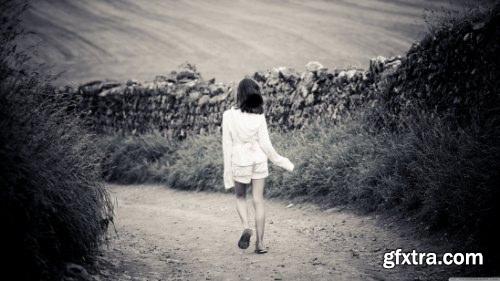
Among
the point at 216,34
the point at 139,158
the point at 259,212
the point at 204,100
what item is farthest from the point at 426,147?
the point at 216,34

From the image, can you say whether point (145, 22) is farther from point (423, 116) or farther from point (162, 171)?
point (423, 116)

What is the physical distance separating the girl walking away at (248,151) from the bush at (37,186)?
1.56 m

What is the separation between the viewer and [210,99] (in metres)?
14.3

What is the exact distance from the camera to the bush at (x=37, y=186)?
12.7 feet

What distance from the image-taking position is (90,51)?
106 feet

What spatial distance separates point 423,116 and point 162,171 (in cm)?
737

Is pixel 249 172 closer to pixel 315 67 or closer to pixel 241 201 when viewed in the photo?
pixel 241 201

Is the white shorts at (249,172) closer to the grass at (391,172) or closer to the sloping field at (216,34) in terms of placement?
the grass at (391,172)

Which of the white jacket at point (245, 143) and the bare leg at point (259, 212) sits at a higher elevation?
the white jacket at point (245, 143)

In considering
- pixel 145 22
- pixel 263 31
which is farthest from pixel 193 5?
pixel 263 31

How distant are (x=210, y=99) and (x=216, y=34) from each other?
1890cm

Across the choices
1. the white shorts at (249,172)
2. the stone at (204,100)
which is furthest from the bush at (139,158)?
the white shorts at (249,172)

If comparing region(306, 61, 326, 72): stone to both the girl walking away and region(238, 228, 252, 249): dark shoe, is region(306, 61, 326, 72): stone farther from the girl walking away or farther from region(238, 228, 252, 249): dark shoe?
region(238, 228, 252, 249): dark shoe

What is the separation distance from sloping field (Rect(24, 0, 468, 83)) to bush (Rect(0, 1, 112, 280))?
1975 centimetres
